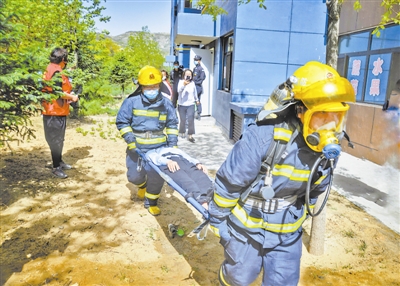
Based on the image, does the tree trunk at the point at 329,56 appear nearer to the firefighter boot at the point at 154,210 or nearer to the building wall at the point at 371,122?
the firefighter boot at the point at 154,210

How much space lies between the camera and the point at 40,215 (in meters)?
3.95

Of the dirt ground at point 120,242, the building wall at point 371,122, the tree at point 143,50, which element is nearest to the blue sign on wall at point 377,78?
the building wall at point 371,122

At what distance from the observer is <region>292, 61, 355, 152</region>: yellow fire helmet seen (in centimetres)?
163

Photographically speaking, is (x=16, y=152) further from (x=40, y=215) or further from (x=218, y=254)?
(x=218, y=254)

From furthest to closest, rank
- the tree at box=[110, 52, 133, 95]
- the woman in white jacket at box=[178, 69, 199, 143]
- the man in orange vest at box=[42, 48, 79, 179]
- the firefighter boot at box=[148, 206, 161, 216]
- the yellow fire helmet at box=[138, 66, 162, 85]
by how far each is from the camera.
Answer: the tree at box=[110, 52, 133, 95] < the woman in white jacket at box=[178, 69, 199, 143] < the man in orange vest at box=[42, 48, 79, 179] < the firefighter boot at box=[148, 206, 161, 216] < the yellow fire helmet at box=[138, 66, 162, 85]

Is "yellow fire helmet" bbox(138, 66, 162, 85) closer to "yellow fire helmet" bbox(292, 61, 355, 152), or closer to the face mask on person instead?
the face mask on person

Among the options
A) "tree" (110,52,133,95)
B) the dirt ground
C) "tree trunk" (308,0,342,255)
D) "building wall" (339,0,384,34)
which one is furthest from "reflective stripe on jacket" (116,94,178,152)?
"tree" (110,52,133,95)

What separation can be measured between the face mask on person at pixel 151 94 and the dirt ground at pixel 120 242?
60.8 inches

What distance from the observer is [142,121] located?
13.0 feet

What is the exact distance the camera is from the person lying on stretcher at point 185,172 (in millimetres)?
2936

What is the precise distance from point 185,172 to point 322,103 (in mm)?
1936

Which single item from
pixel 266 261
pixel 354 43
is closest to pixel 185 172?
pixel 266 261

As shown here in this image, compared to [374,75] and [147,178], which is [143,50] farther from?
[147,178]

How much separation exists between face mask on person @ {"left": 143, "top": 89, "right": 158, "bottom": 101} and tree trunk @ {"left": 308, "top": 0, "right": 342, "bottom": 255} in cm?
200
